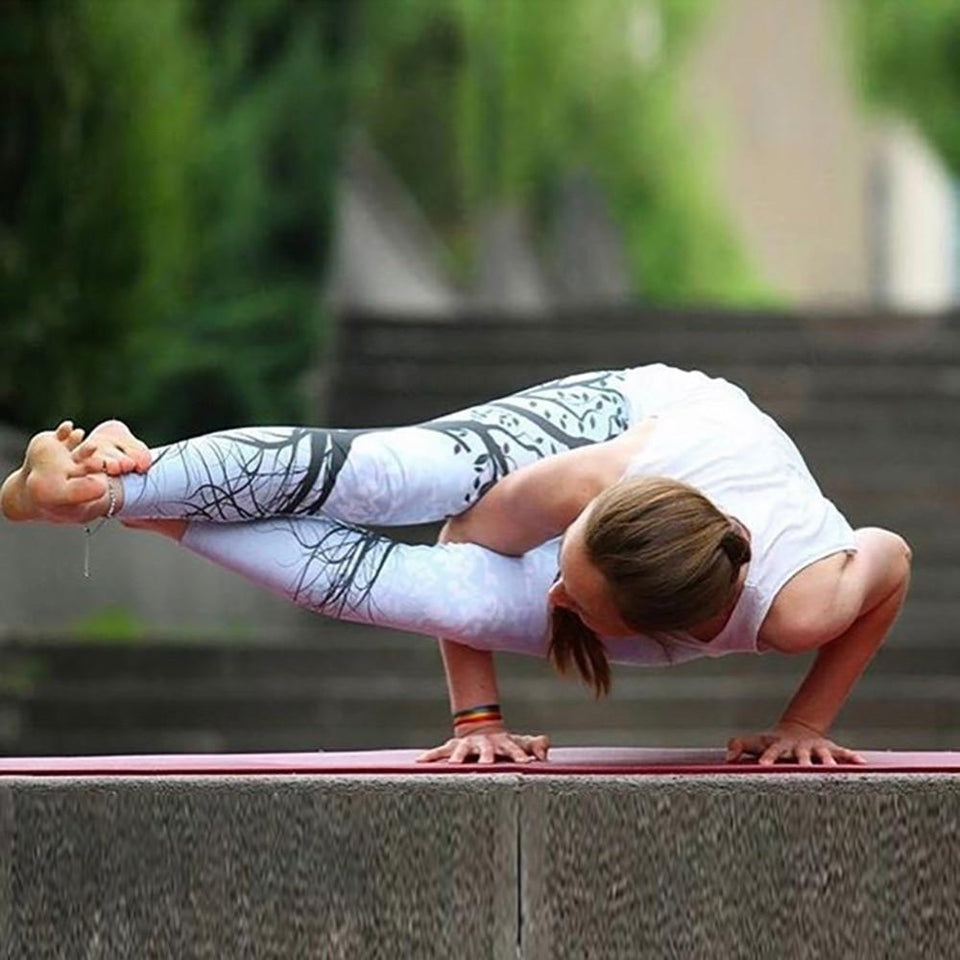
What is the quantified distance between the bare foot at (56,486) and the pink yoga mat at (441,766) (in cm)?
36

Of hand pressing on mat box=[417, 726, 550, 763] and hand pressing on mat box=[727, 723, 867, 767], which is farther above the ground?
hand pressing on mat box=[727, 723, 867, 767]

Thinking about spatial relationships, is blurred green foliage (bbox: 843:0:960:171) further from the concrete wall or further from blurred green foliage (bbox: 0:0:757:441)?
the concrete wall

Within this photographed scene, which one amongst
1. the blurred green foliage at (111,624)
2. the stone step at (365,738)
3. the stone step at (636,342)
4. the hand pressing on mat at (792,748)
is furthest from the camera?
the stone step at (636,342)

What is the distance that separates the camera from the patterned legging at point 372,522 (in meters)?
3.83

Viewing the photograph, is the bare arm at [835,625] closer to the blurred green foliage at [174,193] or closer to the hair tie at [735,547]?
Result: the hair tie at [735,547]

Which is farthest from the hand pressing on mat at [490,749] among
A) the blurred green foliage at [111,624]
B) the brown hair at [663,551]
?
the blurred green foliage at [111,624]

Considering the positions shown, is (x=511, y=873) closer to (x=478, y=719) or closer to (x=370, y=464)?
(x=478, y=719)

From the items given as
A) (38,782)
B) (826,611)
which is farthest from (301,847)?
(826,611)

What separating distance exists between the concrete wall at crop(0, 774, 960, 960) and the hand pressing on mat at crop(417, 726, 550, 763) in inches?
11.5

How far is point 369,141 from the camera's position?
16594mm

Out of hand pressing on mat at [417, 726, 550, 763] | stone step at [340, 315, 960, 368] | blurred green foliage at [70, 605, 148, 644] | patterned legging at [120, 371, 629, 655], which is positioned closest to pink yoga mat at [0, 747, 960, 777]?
hand pressing on mat at [417, 726, 550, 763]

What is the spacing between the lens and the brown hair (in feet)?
11.4

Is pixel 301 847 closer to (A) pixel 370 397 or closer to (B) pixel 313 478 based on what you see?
(B) pixel 313 478

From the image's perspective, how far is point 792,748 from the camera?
362 centimetres
